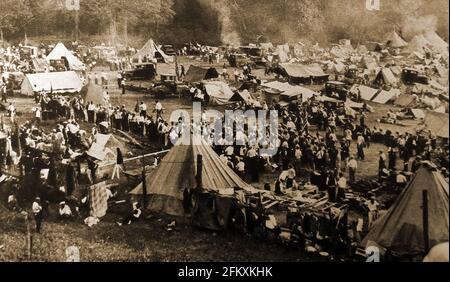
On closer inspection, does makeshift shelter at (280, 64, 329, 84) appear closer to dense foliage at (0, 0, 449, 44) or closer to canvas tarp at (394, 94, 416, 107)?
dense foliage at (0, 0, 449, 44)

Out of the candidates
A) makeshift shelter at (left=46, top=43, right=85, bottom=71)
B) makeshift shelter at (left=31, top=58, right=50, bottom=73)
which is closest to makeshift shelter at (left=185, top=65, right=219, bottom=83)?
makeshift shelter at (left=46, top=43, right=85, bottom=71)

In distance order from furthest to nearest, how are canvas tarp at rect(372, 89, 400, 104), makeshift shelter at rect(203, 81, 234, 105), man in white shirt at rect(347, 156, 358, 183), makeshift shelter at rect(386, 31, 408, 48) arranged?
makeshift shelter at rect(203, 81, 234, 105), canvas tarp at rect(372, 89, 400, 104), man in white shirt at rect(347, 156, 358, 183), makeshift shelter at rect(386, 31, 408, 48)

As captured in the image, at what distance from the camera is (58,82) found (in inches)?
525

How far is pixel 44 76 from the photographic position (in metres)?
13.5

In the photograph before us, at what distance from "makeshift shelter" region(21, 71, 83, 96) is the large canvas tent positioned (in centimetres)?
366

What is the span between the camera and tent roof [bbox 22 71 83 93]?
13.3m

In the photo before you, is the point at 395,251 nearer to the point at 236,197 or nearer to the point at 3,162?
the point at 236,197

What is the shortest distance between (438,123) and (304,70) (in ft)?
9.80

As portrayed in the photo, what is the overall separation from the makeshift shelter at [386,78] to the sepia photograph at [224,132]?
0.08 ft

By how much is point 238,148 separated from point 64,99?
478 centimetres

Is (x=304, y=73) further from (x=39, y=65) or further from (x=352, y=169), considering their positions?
(x=39, y=65)

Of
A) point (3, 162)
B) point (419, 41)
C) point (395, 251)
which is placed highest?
point (419, 41)

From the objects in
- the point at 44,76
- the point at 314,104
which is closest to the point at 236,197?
the point at 314,104

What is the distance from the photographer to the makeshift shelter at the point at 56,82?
1324 centimetres
